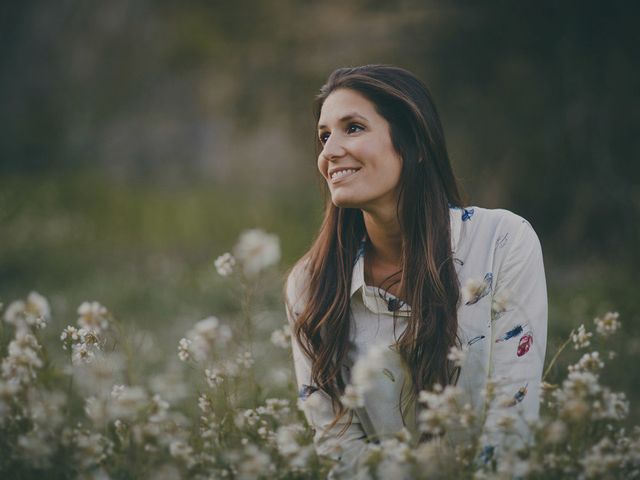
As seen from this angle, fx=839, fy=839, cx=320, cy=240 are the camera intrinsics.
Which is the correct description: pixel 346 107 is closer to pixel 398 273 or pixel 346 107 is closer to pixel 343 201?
pixel 343 201

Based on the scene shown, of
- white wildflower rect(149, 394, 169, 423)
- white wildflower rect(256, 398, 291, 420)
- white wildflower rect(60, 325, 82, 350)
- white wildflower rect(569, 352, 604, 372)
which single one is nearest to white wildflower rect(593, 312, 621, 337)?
white wildflower rect(569, 352, 604, 372)

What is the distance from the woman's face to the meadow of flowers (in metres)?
0.63

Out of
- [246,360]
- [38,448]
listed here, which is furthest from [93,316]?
[246,360]

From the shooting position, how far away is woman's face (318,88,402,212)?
2.81 meters

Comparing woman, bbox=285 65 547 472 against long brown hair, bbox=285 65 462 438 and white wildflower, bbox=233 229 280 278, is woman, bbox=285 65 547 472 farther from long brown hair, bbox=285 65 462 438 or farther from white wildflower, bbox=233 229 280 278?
white wildflower, bbox=233 229 280 278

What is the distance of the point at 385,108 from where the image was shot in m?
2.88

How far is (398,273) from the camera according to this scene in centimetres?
293

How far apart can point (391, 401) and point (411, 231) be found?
0.58 meters

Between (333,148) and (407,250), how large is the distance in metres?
0.43

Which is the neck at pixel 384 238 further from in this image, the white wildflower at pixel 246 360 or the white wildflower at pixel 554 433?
the white wildflower at pixel 554 433

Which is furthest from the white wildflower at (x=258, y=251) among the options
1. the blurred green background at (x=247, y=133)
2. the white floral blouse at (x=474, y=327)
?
the blurred green background at (x=247, y=133)

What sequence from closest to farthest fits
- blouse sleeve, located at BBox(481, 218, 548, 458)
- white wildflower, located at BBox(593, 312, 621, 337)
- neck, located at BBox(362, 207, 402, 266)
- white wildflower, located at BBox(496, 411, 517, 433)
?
white wildflower, located at BBox(496, 411, 517, 433)
white wildflower, located at BBox(593, 312, 621, 337)
blouse sleeve, located at BBox(481, 218, 548, 458)
neck, located at BBox(362, 207, 402, 266)

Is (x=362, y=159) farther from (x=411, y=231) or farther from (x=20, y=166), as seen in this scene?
(x=20, y=166)

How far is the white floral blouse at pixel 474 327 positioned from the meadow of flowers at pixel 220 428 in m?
0.23
